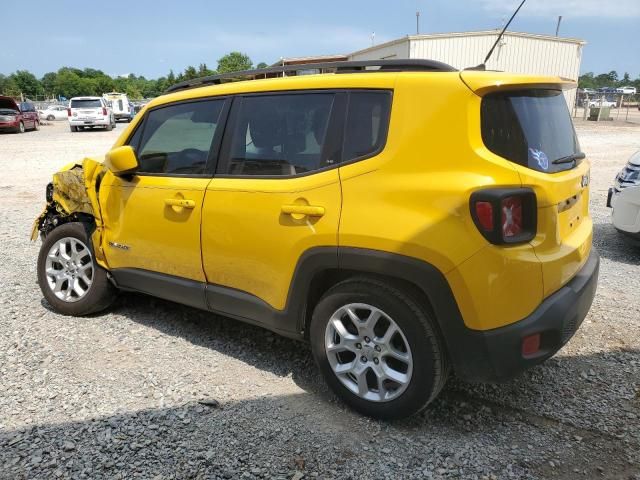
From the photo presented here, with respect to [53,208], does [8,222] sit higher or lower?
lower

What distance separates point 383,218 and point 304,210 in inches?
18.5

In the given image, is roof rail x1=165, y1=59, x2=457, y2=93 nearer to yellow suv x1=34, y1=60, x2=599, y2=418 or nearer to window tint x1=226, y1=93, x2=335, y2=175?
yellow suv x1=34, y1=60, x2=599, y2=418

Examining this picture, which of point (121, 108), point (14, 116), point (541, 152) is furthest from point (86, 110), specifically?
point (541, 152)

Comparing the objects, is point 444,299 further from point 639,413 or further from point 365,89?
point 639,413

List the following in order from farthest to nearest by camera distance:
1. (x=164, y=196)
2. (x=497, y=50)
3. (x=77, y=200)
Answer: (x=497, y=50) → (x=77, y=200) → (x=164, y=196)

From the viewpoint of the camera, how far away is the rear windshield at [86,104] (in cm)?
2747

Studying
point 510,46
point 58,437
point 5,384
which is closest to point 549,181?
point 58,437

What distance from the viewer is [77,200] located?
4.18 metres

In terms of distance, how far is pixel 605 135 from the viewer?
21875 mm

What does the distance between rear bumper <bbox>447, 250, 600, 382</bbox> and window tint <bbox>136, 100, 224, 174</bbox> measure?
6.50 feet

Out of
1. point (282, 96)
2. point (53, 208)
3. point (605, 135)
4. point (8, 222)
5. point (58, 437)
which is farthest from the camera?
point (605, 135)

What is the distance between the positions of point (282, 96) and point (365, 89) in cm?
58

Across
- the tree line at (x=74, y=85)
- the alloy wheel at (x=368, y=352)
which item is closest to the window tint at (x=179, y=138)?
the alloy wheel at (x=368, y=352)

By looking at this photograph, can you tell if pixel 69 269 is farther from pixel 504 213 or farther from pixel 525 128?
pixel 525 128
